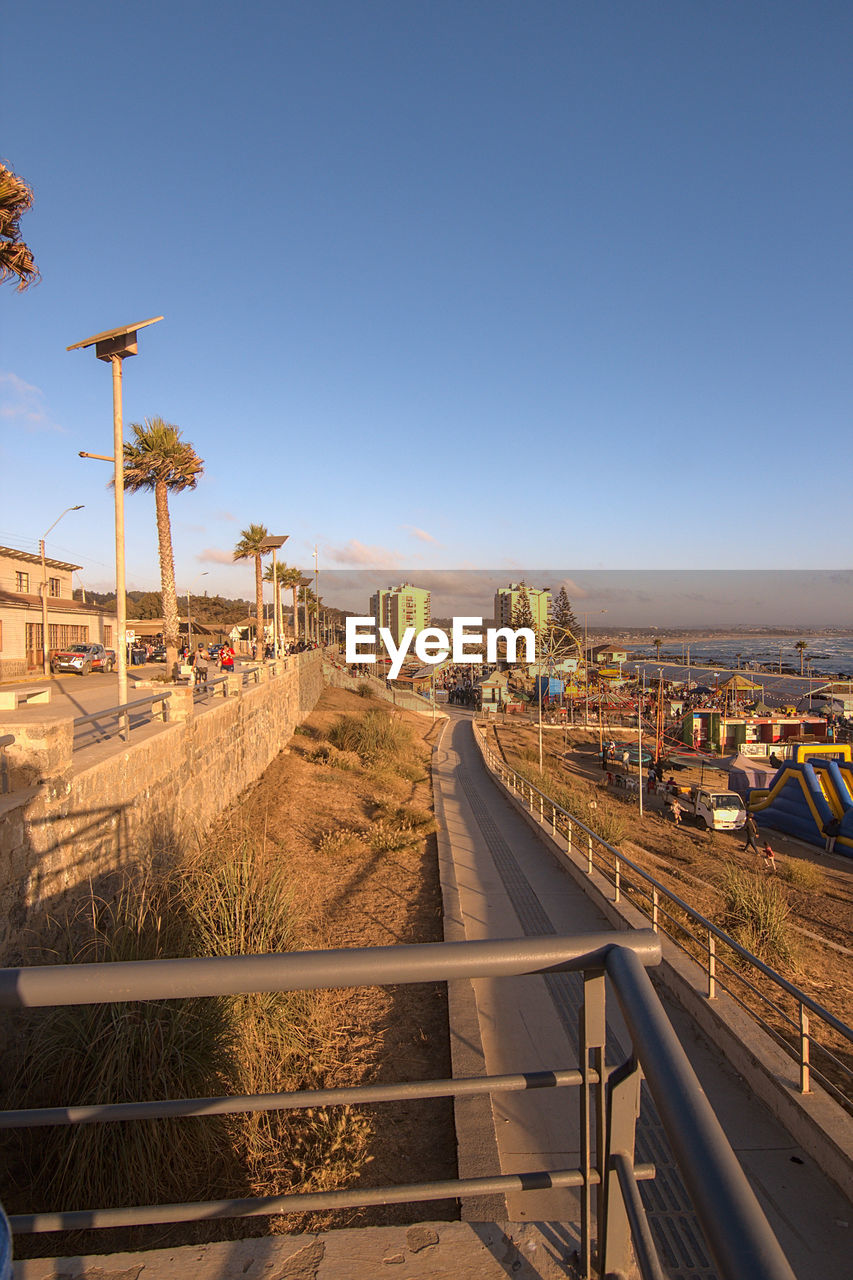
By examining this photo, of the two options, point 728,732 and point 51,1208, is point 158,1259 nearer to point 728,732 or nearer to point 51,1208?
point 51,1208

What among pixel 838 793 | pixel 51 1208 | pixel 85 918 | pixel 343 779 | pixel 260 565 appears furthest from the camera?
pixel 260 565

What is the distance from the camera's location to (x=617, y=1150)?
5.41ft

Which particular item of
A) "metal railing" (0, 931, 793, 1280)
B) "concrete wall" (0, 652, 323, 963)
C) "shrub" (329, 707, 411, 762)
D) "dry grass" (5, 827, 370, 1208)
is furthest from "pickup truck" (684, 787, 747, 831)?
"metal railing" (0, 931, 793, 1280)

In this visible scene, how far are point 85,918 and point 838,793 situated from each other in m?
24.9

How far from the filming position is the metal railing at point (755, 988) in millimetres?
4621

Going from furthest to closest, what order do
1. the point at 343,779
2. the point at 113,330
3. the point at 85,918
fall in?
the point at 343,779, the point at 113,330, the point at 85,918

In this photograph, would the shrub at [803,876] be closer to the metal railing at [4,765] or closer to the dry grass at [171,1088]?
the dry grass at [171,1088]

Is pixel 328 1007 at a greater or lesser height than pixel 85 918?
lesser

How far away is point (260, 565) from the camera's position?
39656 millimetres

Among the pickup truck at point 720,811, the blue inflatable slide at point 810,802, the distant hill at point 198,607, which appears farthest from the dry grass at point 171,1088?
the distant hill at point 198,607

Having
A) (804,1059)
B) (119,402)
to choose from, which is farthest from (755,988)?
(119,402)

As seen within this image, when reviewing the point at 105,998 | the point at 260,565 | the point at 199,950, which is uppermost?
the point at 260,565

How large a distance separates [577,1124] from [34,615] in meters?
32.0

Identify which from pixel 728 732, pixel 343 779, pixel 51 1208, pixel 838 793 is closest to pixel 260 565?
pixel 343 779
